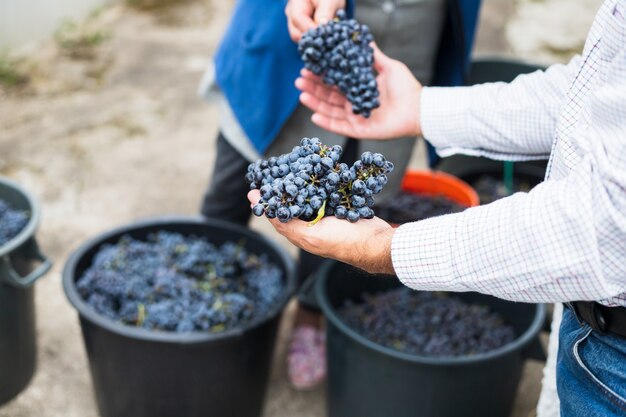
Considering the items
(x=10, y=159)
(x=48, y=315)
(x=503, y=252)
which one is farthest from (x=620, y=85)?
(x=10, y=159)

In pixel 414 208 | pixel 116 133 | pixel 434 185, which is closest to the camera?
pixel 414 208

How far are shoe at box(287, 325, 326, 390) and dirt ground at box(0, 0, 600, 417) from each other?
50 mm

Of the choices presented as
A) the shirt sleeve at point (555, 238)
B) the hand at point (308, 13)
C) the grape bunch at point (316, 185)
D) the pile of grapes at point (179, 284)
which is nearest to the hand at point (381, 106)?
the hand at point (308, 13)

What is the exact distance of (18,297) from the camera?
7.51 feet

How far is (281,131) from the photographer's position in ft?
7.07

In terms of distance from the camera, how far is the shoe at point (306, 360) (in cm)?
255

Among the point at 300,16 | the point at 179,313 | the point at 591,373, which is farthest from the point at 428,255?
the point at 179,313

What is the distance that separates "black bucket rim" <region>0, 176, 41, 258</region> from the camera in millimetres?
2156

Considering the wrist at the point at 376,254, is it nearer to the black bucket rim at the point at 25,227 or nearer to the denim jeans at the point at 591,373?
→ the denim jeans at the point at 591,373

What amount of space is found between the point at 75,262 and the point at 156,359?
1.39 feet

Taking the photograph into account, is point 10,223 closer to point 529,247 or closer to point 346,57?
point 346,57

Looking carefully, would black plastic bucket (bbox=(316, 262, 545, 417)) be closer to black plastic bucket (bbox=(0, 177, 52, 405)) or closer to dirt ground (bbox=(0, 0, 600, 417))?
dirt ground (bbox=(0, 0, 600, 417))

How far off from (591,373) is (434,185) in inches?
69.6

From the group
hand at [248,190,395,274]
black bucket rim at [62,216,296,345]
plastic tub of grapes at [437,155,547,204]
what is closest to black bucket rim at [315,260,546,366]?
black bucket rim at [62,216,296,345]
